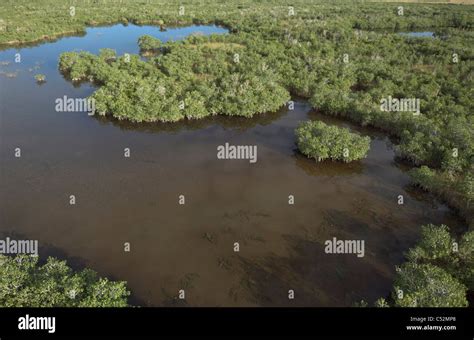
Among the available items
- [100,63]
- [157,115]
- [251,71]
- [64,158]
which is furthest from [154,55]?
[64,158]

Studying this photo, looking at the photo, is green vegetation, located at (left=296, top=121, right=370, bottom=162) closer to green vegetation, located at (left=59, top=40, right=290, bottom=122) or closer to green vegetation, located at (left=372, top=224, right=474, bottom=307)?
green vegetation, located at (left=59, top=40, right=290, bottom=122)

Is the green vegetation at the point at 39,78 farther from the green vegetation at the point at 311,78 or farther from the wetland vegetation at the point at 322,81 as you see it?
the green vegetation at the point at 311,78

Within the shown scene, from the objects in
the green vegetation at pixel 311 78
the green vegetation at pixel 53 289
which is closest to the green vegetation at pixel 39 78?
the green vegetation at pixel 311 78

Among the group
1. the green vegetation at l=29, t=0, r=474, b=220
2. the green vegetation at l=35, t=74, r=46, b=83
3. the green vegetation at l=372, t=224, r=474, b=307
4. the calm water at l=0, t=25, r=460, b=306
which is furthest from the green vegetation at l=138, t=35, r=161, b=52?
the green vegetation at l=372, t=224, r=474, b=307

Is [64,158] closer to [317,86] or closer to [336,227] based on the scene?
[336,227]

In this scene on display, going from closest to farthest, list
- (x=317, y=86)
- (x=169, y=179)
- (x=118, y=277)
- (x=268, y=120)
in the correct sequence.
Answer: (x=118, y=277) → (x=169, y=179) → (x=268, y=120) → (x=317, y=86)
